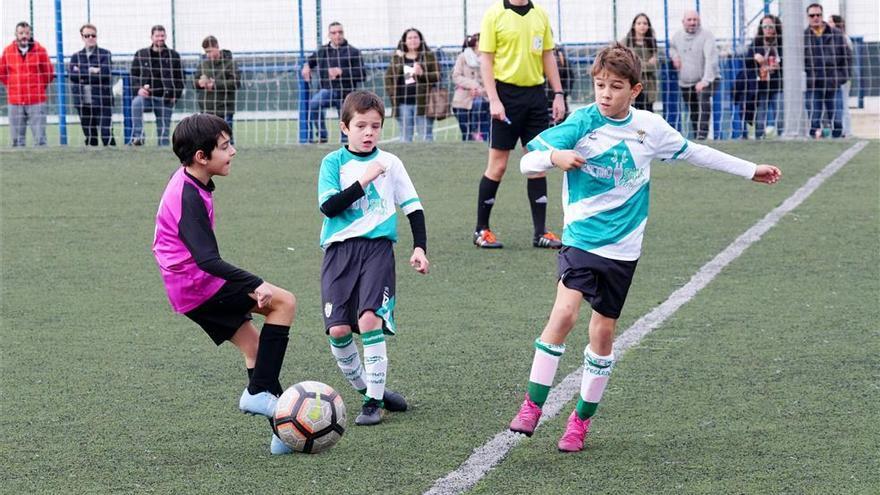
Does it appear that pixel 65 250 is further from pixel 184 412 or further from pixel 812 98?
pixel 812 98

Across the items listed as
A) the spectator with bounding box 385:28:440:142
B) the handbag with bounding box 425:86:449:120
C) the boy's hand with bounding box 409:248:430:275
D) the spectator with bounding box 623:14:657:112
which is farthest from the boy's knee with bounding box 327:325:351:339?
the handbag with bounding box 425:86:449:120

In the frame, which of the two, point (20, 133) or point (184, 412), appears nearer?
point (184, 412)

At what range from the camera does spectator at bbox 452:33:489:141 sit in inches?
643

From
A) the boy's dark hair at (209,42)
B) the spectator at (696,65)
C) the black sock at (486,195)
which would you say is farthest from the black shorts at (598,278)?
the boy's dark hair at (209,42)

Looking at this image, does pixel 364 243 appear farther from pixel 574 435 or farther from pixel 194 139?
pixel 574 435

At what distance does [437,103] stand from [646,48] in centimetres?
276

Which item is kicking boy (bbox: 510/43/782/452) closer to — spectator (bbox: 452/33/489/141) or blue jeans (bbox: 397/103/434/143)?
spectator (bbox: 452/33/489/141)

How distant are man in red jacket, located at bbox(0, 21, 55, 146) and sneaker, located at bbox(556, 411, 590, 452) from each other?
13.4 metres

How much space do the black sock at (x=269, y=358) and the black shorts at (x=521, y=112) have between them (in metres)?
4.74

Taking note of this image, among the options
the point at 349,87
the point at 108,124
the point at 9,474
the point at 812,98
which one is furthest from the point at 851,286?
the point at 108,124

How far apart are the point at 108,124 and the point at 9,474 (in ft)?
42.6

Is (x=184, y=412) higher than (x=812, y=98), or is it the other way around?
(x=812, y=98)

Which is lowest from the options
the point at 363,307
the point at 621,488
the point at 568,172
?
the point at 621,488

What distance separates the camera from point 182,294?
505 cm
